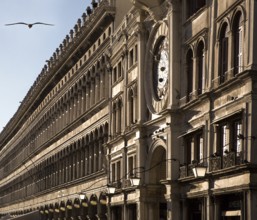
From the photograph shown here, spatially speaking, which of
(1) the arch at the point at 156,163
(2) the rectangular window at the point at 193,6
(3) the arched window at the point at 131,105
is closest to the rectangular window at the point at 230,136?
(2) the rectangular window at the point at 193,6

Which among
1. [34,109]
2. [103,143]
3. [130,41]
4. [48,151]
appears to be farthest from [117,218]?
[34,109]

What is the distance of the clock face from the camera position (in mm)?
43469

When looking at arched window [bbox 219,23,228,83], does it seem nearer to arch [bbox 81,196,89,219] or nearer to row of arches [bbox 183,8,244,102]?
row of arches [bbox 183,8,244,102]

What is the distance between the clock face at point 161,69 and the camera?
43469 millimetres

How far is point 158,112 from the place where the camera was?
145ft

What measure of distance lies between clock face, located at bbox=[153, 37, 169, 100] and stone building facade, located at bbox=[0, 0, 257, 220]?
0.05 meters

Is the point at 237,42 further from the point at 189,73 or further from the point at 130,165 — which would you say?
the point at 130,165

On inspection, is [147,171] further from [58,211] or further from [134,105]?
[58,211]

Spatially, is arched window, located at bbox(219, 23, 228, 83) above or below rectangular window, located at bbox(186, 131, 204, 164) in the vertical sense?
above

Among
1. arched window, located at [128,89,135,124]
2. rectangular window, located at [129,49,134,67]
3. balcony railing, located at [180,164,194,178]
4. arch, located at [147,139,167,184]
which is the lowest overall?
balcony railing, located at [180,164,194,178]

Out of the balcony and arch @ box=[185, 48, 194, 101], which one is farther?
arch @ box=[185, 48, 194, 101]

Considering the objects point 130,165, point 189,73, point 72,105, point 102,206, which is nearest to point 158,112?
point 189,73

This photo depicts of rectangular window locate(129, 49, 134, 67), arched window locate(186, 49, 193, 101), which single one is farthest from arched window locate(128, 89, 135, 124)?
arched window locate(186, 49, 193, 101)

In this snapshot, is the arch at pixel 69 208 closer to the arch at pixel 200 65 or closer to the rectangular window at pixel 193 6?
the rectangular window at pixel 193 6
